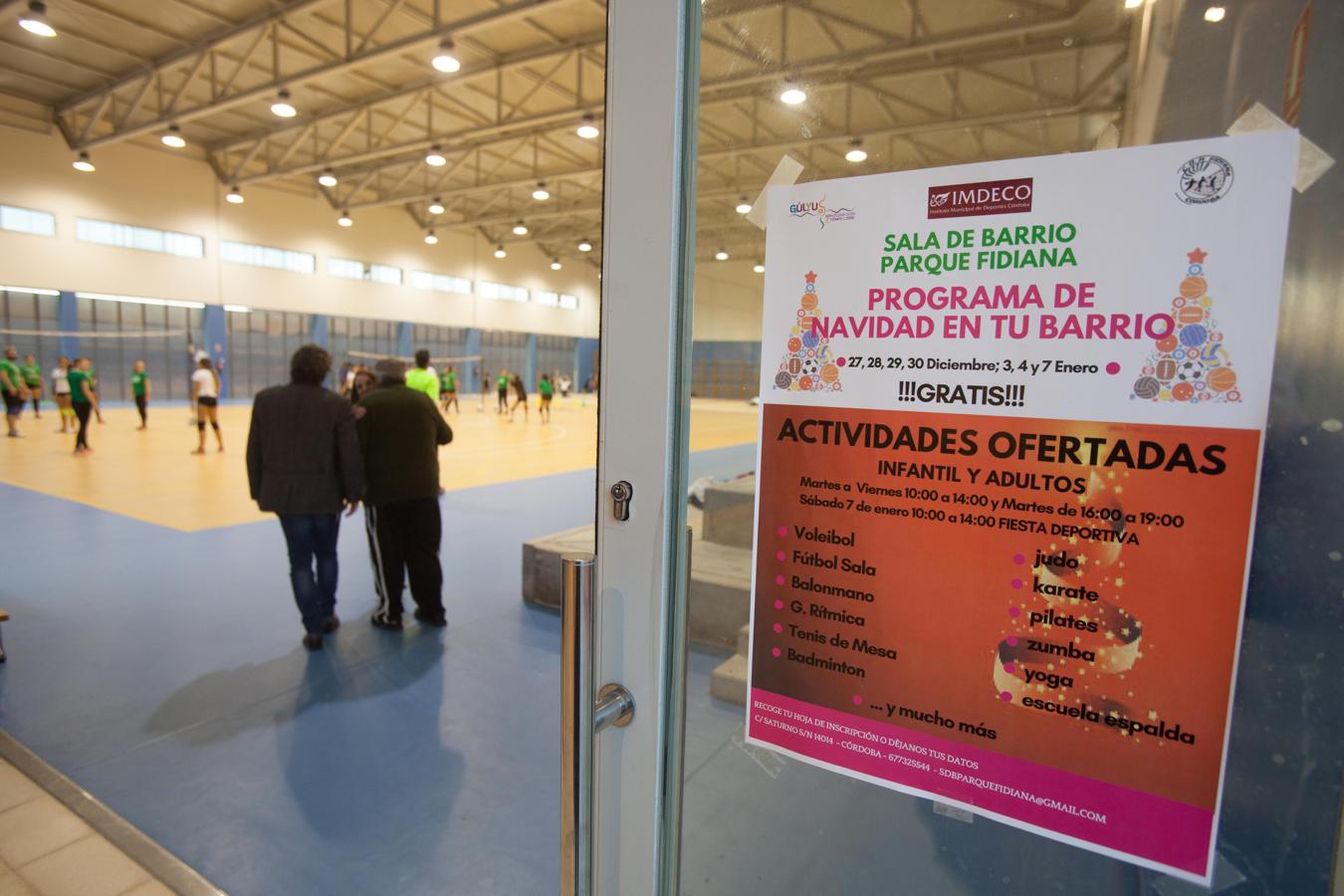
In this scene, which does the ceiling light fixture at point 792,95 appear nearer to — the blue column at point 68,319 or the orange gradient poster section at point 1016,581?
the orange gradient poster section at point 1016,581

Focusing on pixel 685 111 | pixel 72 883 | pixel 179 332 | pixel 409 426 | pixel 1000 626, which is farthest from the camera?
pixel 179 332

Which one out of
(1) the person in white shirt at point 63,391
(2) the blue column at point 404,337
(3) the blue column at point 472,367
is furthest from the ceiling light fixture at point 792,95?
(3) the blue column at point 472,367

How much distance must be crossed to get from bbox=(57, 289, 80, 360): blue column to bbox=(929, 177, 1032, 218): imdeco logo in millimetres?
26675

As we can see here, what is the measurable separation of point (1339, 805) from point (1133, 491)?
34 cm

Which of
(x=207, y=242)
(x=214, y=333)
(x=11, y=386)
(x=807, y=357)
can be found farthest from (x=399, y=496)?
(x=214, y=333)

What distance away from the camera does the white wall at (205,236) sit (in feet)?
62.4

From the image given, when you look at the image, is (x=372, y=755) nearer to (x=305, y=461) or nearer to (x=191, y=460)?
(x=305, y=461)

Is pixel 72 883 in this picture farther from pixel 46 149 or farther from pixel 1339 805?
pixel 46 149

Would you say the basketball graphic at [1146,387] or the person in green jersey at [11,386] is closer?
the basketball graphic at [1146,387]

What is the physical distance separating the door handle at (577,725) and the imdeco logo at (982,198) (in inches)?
23.4

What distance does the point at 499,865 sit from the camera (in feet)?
8.21

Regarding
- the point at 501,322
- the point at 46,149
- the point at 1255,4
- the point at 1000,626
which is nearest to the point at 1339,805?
the point at 1000,626

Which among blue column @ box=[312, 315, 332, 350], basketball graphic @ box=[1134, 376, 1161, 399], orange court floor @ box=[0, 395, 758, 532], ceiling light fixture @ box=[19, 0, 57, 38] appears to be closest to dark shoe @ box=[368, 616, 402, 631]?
orange court floor @ box=[0, 395, 758, 532]

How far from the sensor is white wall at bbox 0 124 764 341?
749 inches
